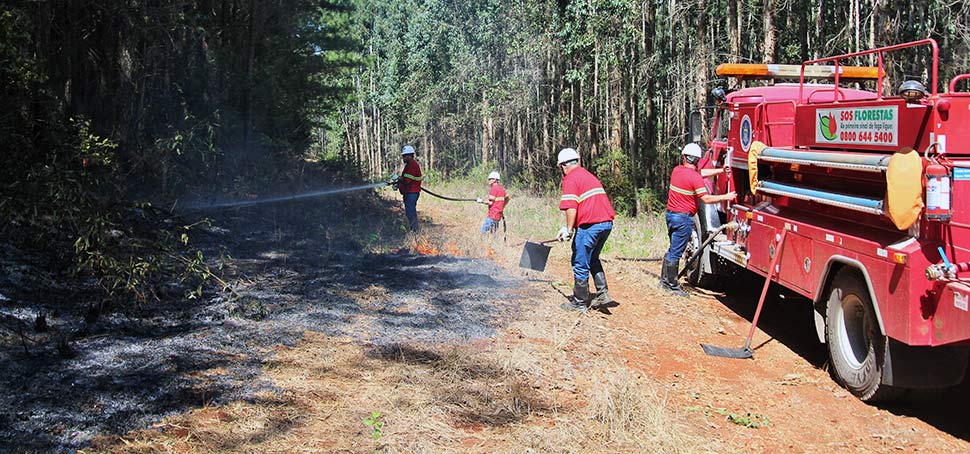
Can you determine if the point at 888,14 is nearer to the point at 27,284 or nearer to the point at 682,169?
the point at 682,169

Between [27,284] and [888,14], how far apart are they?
41.9 ft

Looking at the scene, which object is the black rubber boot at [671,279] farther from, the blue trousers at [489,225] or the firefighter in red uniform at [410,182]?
the firefighter in red uniform at [410,182]

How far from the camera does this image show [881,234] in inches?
238

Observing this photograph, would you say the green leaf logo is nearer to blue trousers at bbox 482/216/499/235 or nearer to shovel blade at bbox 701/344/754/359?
shovel blade at bbox 701/344/754/359

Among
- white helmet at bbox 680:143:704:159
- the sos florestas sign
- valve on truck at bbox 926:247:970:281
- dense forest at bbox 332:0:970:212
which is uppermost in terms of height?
dense forest at bbox 332:0:970:212

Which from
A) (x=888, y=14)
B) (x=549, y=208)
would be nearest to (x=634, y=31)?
(x=549, y=208)

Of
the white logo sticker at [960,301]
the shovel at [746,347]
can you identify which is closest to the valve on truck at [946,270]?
the white logo sticker at [960,301]

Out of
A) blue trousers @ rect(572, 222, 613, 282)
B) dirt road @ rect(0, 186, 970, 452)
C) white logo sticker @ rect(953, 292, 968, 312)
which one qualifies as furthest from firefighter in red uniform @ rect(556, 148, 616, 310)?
white logo sticker @ rect(953, 292, 968, 312)

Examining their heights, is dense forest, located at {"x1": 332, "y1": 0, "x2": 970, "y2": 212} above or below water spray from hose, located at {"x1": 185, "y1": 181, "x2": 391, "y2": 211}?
above

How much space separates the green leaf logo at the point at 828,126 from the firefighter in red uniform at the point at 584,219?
2320 mm

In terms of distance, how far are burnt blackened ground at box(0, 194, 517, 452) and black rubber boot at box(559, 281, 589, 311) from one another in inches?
28.5

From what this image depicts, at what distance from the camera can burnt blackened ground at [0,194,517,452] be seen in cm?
479

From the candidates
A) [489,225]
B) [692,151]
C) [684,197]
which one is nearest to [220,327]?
[684,197]

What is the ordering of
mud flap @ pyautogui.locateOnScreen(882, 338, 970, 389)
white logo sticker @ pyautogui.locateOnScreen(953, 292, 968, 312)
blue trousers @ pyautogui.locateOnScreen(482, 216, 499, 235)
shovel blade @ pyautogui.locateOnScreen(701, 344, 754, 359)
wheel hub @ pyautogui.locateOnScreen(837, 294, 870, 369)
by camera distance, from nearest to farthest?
white logo sticker @ pyautogui.locateOnScreen(953, 292, 968, 312), mud flap @ pyautogui.locateOnScreen(882, 338, 970, 389), wheel hub @ pyautogui.locateOnScreen(837, 294, 870, 369), shovel blade @ pyautogui.locateOnScreen(701, 344, 754, 359), blue trousers @ pyautogui.locateOnScreen(482, 216, 499, 235)
